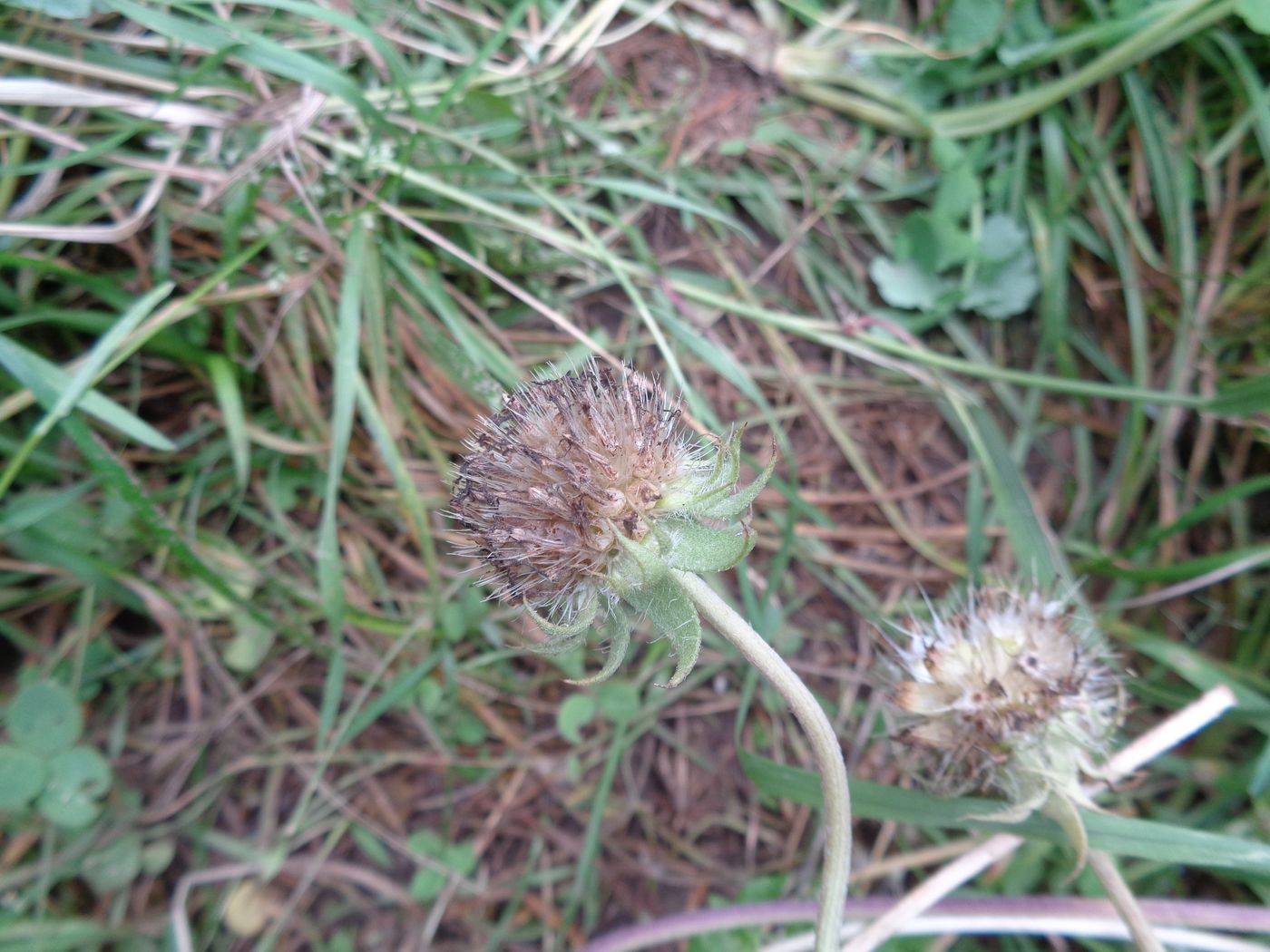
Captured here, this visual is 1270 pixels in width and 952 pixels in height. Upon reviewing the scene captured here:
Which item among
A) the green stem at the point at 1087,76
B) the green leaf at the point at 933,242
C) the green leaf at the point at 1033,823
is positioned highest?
the green stem at the point at 1087,76

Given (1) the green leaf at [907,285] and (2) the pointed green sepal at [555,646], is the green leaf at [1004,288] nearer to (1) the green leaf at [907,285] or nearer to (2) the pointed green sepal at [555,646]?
(1) the green leaf at [907,285]

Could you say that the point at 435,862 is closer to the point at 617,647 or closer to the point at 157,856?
the point at 157,856

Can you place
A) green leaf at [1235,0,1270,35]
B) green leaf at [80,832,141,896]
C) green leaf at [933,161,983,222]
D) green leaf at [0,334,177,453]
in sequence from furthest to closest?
green leaf at [933,161,983,222], green leaf at [80,832,141,896], green leaf at [1235,0,1270,35], green leaf at [0,334,177,453]

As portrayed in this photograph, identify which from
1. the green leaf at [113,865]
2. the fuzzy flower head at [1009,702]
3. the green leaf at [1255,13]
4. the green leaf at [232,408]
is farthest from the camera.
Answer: the green leaf at [113,865]

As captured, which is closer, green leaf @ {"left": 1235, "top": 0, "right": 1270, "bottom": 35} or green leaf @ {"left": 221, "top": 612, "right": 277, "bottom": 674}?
green leaf @ {"left": 1235, "top": 0, "right": 1270, "bottom": 35}

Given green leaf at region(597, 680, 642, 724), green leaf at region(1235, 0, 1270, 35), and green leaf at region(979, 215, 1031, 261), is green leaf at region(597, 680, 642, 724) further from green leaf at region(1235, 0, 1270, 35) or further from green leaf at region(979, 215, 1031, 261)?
green leaf at region(1235, 0, 1270, 35)

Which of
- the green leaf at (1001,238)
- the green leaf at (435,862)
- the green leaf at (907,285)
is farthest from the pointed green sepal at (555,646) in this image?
the green leaf at (1001,238)

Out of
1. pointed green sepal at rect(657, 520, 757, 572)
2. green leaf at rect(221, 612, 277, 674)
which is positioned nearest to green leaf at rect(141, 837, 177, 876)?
green leaf at rect(221, 612, 277, 674)
